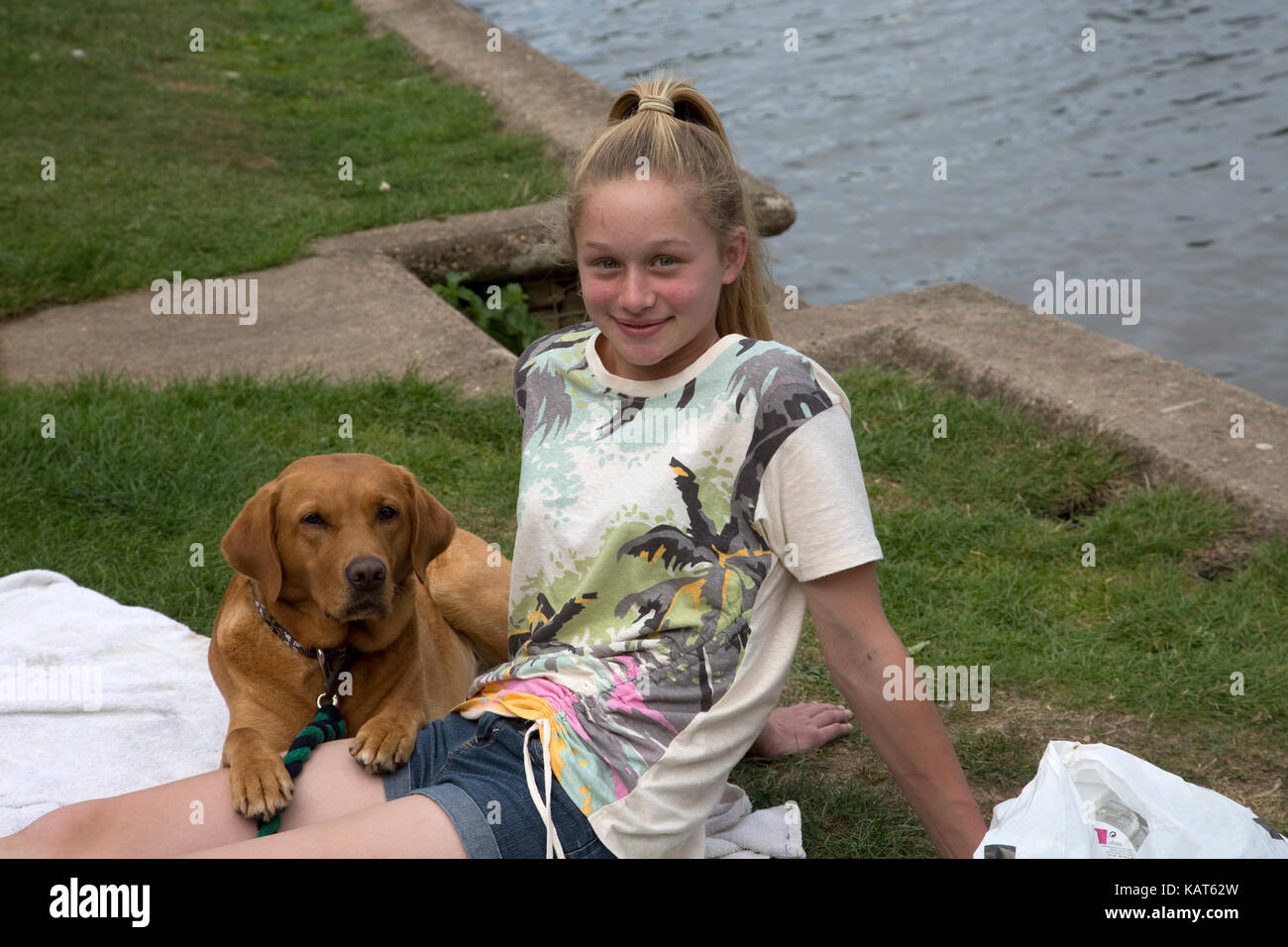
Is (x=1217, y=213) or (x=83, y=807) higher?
(x=1217, y=213)

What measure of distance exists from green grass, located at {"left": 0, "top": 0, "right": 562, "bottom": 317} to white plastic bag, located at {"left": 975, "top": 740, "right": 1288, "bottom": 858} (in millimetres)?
5742

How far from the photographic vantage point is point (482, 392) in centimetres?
576

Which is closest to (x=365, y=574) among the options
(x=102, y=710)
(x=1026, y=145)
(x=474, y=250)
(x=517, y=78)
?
(x=102, y=710)

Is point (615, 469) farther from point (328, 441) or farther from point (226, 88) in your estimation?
point (226, 88)

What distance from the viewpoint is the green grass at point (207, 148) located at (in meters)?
7.25

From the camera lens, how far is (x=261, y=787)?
2762mm

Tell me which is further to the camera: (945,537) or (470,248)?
(470,248)

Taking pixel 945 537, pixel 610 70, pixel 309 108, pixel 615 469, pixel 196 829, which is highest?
pixel 610 70

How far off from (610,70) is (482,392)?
9489mm

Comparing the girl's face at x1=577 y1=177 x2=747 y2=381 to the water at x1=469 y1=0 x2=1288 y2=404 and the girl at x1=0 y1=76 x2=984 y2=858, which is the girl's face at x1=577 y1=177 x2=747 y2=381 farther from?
the water at x1=469 y1=0 x2=1288 y2=404

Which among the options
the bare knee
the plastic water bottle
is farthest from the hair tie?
the bare knee
